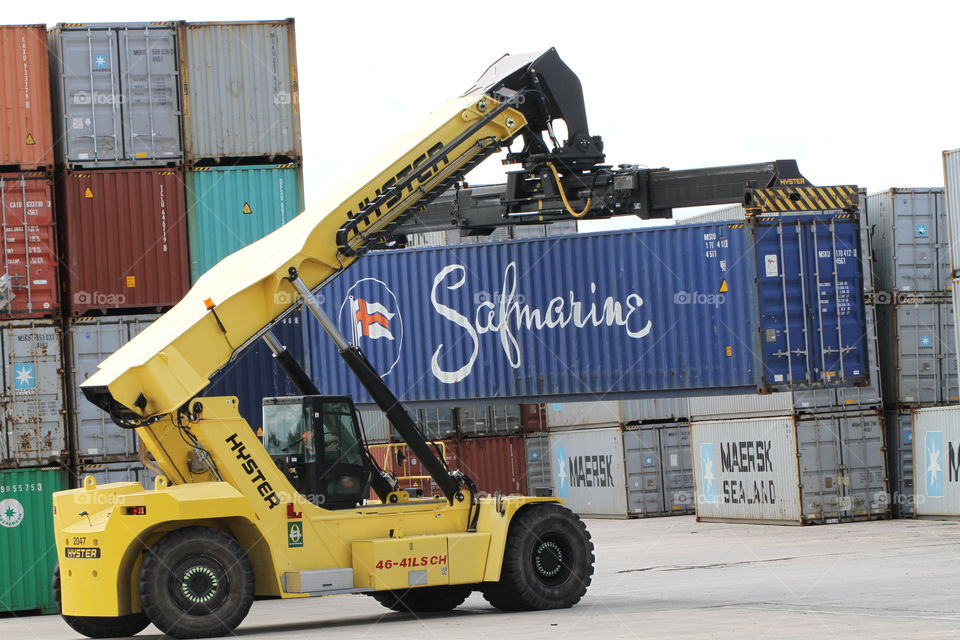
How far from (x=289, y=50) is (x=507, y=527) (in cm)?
983

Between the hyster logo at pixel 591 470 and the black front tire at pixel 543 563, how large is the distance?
2221 centimetres

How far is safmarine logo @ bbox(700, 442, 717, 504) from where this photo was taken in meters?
32.6

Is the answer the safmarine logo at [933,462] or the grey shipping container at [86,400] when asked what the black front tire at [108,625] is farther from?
the safmarine logo at [933,462]

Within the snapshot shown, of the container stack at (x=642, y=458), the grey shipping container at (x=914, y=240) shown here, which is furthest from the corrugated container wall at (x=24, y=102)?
the container stack at (x=642, y=458)

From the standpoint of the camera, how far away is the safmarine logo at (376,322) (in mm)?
26141

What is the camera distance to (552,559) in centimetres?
1578

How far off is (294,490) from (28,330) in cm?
766

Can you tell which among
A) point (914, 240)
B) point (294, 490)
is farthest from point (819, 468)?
point (294, 490)

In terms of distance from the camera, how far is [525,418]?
132ft

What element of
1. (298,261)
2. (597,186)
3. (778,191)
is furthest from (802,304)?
(298,261)

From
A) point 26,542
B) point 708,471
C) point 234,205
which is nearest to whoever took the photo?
point 26,542

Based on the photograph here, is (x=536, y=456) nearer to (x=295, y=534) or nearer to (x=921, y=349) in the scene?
(x=921, y=349)

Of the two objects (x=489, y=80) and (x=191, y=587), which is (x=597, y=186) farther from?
(x=191, y=587)

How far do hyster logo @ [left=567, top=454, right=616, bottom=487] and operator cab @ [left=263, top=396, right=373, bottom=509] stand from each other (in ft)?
77.5
